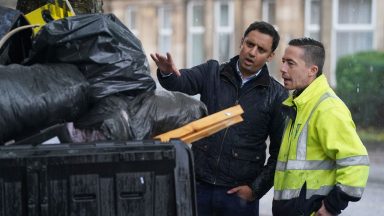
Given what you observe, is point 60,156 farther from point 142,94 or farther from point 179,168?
point 142,94

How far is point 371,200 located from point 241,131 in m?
5.50

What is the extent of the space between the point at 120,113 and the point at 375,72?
1069 cm

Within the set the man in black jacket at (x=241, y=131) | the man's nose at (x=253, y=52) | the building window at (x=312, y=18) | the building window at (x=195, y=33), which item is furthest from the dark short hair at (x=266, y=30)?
the building window at (x=195, y=33)

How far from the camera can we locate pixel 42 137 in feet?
9.23

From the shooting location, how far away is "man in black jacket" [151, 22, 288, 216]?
3.80 m

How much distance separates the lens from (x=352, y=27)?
16.7m

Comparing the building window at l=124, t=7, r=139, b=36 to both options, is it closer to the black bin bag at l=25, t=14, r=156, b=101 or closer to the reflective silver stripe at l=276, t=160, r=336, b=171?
the black bin bag at l=25, t=14, r=156, b=101

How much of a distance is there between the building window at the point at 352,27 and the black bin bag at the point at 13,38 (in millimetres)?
13157

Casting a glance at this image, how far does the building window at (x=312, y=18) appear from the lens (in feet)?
56.0

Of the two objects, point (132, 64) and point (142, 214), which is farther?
point (132, 64)

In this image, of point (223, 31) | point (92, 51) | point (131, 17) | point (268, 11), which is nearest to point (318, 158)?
point (92, 51)

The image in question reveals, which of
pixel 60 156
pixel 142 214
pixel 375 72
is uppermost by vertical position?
pixel 60 156

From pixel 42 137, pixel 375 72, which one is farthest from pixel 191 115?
pixel 375 72

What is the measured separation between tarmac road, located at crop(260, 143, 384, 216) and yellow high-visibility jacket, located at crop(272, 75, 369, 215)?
14.1 ft
